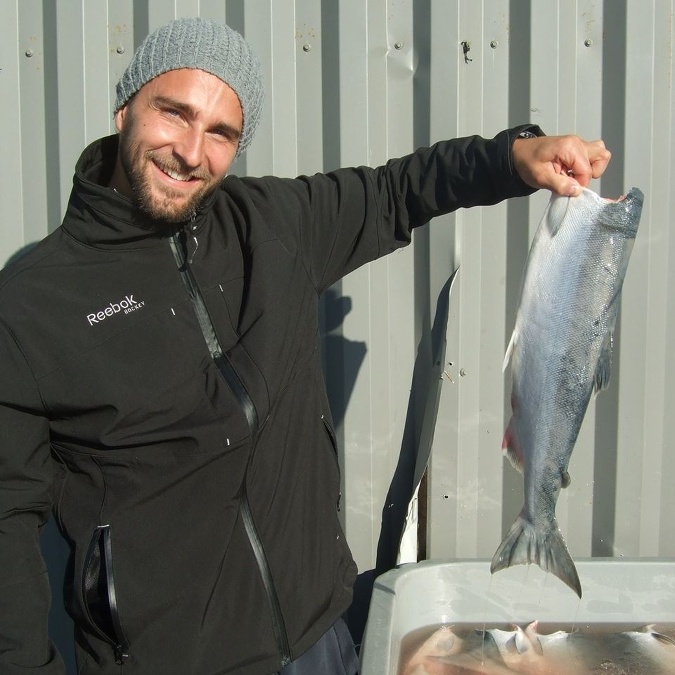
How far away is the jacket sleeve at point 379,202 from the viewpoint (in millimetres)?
2354

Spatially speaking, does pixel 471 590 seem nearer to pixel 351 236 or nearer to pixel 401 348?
pixel 401 348

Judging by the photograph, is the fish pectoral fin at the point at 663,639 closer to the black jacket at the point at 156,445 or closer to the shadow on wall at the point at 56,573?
the black jacket at the point at 156,445

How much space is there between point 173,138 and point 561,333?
1208mm

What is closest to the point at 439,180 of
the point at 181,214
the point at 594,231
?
the point at 594,231

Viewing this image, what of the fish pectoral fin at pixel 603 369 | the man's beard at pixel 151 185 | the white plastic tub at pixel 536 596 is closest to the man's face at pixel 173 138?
the man's beard at pixel 151 185

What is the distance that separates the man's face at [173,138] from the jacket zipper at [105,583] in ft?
2.80

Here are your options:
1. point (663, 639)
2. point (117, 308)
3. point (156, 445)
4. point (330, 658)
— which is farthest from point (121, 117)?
point (663, 639)

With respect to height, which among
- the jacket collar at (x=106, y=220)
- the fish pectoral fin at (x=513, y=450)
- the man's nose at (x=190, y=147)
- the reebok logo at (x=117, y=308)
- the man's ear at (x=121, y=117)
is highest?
the man's ear at (x=121, y=117)

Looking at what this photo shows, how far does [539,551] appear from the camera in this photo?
234 cm

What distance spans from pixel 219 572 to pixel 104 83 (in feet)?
7.35

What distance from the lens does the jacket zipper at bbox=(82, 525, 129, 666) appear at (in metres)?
1.93

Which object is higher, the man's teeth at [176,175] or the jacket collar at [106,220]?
the man's teeth at [176,175]

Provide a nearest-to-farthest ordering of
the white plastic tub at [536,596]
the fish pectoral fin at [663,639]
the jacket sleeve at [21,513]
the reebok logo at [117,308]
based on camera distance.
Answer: the jacket sleeve at [21,513]
the reebok logo at [117,308]
the fish pectoral fin at [663,639]
the white plastic tub at [536,596]

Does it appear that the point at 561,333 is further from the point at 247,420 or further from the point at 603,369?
the point at 247,420
